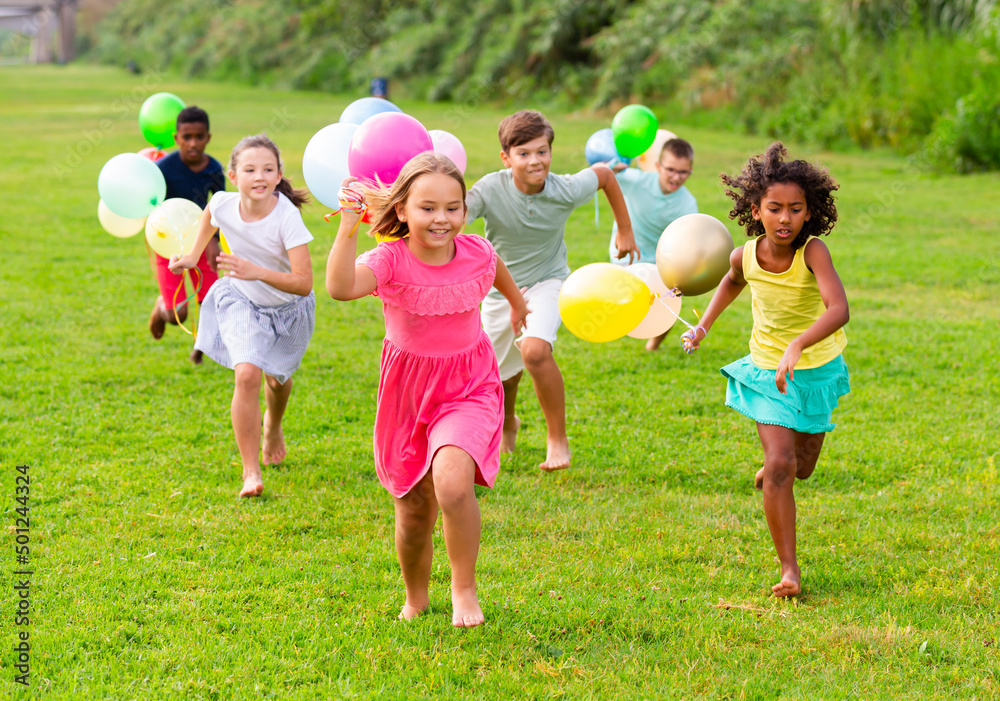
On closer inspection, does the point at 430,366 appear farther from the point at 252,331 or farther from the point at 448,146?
the point at 252,331

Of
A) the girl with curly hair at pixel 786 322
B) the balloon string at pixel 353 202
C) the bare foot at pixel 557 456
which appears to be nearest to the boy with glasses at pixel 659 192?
the bare foot at pixel 557 456

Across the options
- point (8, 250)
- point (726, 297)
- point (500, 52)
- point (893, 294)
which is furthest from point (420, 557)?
point (500, 52)

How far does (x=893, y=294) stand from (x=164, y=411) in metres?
6.25

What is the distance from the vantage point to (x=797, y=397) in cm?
379

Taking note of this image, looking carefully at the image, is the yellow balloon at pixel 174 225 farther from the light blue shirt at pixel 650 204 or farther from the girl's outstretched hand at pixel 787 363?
the girl's outstretched hand at pixel 787 363

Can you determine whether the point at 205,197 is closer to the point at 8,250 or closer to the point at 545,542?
the point at 545,542

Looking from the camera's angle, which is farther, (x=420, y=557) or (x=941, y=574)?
(x=941, y=574)

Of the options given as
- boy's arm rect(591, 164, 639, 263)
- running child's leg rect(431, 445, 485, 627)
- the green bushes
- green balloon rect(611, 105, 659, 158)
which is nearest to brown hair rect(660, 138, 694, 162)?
green balloon rect(611, 105, 659, 158)

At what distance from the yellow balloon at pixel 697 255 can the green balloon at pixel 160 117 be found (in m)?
4.13

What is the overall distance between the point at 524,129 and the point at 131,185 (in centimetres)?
264

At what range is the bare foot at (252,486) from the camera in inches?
180

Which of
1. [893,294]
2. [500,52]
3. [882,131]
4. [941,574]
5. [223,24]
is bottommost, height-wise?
[941,574]

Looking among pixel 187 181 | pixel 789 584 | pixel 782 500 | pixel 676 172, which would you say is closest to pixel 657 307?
pixel 782 500

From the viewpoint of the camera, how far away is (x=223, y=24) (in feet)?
136
